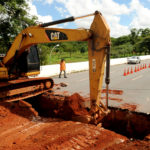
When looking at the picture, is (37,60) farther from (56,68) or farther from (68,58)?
Answer: (68,58)

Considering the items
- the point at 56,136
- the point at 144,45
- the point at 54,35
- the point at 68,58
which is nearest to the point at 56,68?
the point at 54,35

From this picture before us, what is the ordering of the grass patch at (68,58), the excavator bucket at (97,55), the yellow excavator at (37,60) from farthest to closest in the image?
1. the grass patch at (68,58)
2. the yellow excavator at (37,60)
3. the excavator bucket at (97,55)

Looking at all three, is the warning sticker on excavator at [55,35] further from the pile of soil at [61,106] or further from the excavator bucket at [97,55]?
the pile of soil at [61,106]

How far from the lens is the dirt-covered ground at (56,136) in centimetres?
403

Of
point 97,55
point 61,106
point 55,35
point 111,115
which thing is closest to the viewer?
point 97,55

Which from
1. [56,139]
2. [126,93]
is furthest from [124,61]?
[56,139]

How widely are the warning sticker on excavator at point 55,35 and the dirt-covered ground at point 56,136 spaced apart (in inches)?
100

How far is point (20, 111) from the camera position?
666 cm

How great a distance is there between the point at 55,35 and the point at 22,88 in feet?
11.0

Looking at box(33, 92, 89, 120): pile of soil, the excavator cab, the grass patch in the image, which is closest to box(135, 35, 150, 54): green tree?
the grass patch

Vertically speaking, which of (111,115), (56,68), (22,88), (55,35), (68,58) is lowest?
(111,115)

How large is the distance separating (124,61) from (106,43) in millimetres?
30023

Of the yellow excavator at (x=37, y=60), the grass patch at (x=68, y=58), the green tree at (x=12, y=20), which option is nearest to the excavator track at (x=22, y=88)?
the yellow excavator at (x=37, y=60)

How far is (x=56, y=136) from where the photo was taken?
4.56 meters
